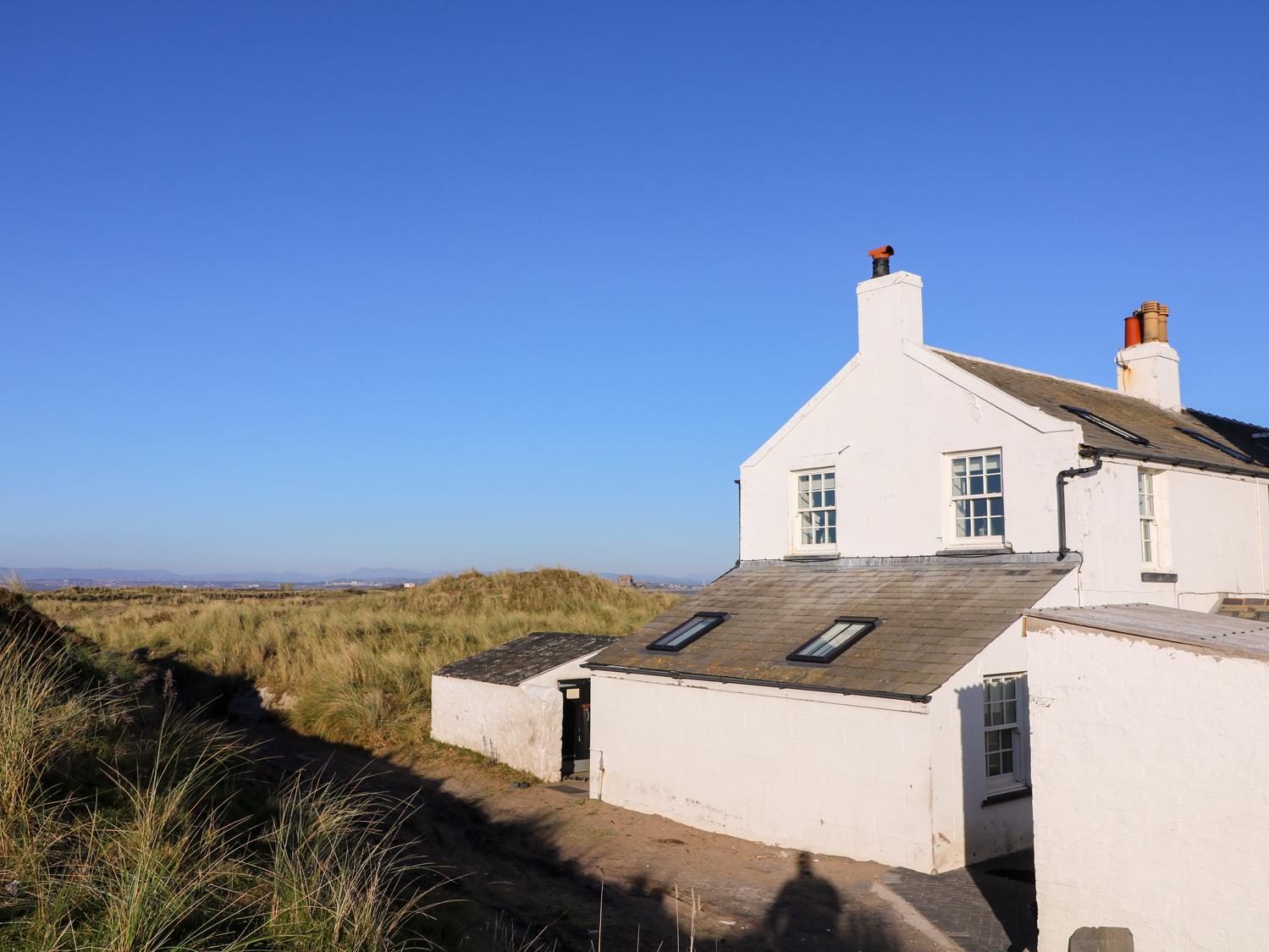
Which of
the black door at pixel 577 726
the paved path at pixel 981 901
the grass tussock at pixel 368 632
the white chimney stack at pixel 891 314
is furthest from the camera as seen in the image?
the grass tussock at pixel 368 632

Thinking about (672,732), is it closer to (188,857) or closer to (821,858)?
(821,858)

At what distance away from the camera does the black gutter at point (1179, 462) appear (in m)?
14.8

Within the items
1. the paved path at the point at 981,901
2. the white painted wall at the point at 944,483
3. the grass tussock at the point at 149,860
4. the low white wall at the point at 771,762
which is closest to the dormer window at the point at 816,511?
the white painted wall at the point at 944,483

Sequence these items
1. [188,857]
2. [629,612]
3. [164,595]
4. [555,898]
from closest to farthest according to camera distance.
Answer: [188,857], [555,898], [629,612], [164,595]

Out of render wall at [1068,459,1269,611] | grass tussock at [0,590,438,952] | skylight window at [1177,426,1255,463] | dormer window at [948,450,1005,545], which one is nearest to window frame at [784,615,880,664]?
dormer window at [948,450,1005,545]

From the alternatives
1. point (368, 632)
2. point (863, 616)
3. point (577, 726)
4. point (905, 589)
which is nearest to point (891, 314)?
point (905, 589)

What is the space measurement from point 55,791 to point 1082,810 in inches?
336

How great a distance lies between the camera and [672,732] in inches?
629

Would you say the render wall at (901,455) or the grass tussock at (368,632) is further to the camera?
the grass tussock at (368,632)

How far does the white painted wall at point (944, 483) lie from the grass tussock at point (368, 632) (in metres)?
9.69

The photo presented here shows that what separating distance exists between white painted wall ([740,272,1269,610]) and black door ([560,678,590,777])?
4238mm

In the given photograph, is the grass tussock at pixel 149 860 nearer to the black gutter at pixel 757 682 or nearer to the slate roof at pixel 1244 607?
the black gutter at pixel 757 682

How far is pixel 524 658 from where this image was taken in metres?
21.2

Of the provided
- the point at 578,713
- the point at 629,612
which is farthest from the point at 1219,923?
the point at 629,612
